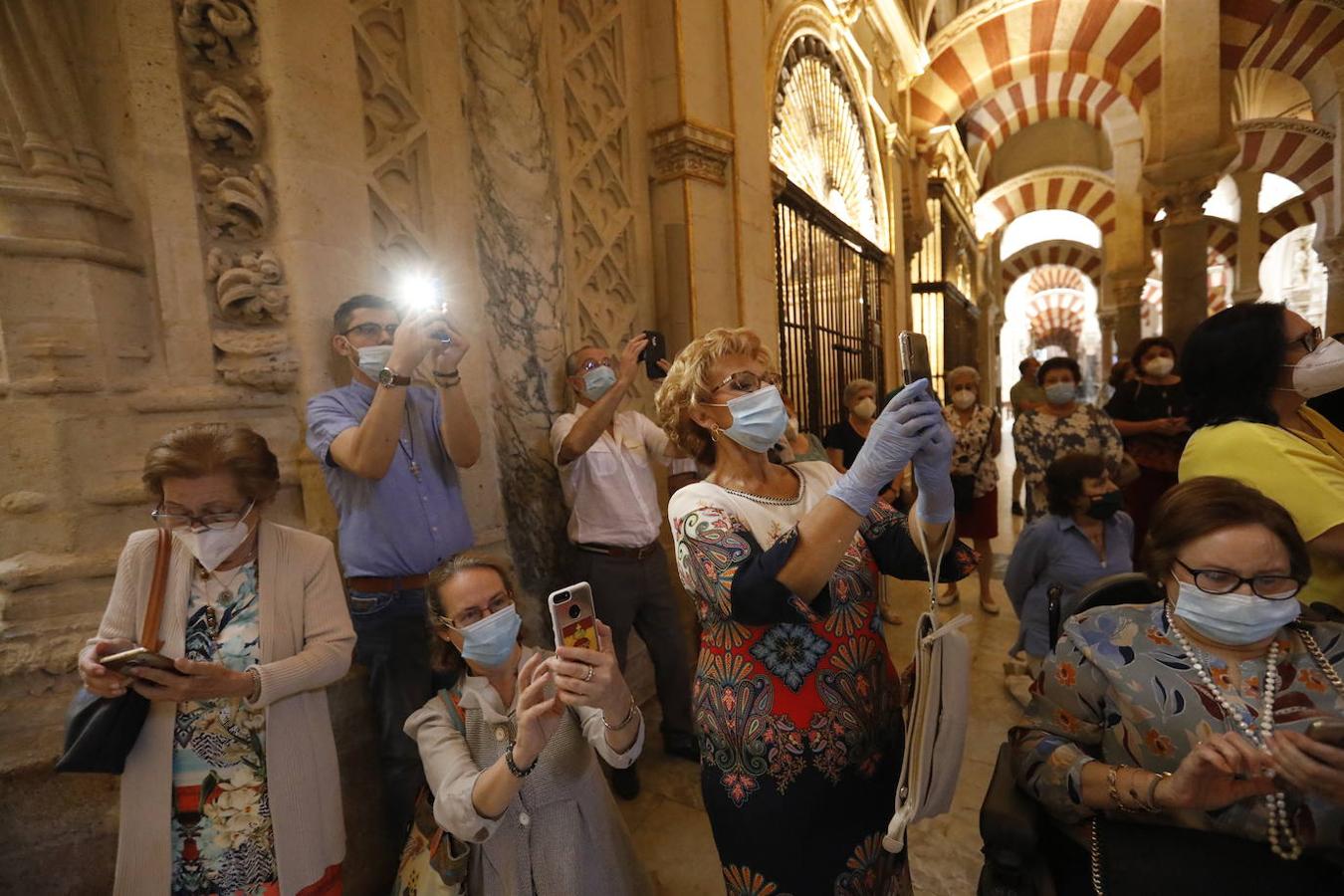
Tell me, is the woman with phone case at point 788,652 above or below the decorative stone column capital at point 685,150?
below

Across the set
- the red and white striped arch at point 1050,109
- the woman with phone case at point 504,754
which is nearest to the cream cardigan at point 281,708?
the woman with phone case at point 504,754

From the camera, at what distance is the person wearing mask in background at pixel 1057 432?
3109mm

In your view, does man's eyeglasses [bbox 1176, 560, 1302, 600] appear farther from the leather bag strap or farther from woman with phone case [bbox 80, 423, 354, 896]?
the leather bag strap

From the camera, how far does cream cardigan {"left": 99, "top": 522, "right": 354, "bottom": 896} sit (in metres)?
1.23

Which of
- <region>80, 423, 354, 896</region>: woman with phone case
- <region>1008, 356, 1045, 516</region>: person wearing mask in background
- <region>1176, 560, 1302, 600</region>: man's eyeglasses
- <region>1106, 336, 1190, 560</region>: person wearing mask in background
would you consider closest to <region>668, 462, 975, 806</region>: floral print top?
<region>1176, 560, 1302, 600</region>: man's eyeglasses

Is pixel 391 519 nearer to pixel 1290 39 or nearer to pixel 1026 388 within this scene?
pixel 1026 388

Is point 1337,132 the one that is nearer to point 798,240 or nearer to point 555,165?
point 798,240

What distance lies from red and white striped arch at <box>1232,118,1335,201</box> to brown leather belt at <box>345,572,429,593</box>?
13116mm

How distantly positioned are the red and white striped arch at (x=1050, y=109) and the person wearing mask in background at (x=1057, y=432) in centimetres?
659

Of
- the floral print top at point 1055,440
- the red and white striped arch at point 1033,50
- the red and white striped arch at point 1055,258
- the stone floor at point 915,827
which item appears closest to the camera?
the stone floor at point 915,827

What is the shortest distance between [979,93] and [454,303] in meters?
8.49

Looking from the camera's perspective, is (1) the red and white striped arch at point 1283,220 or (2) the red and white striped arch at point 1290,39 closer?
(2) the red and white striped arch at point 1290,39

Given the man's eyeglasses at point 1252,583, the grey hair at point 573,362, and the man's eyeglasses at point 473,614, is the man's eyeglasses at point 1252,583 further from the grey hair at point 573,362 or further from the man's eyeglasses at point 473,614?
the grey hair at point 573,362

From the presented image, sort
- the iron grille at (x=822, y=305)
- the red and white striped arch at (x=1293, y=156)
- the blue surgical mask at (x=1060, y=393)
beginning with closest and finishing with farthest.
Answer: the blue surgical mask at (x=1060, y=393) → the iron grille at (x=822, y=305) → the red and white striped arch at (x=1293, y=156)
